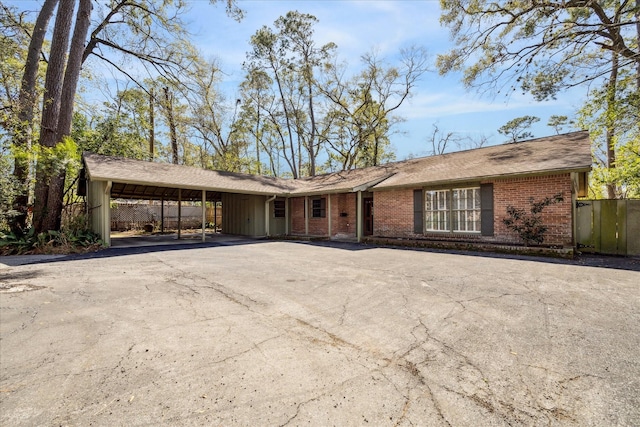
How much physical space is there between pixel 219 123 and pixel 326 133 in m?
10.4

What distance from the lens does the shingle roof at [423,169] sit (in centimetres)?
930

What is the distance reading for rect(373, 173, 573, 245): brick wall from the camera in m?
8.55

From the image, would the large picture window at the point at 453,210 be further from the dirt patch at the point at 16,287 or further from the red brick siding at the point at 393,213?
the dirt patch at the point at 16,287

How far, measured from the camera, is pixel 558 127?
2409cm

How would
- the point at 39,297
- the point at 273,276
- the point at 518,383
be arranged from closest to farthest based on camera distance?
1. the point at 518,383
2. the point at 39,297
3. the point at 273,276

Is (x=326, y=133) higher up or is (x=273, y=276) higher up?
(x=326, y=133)

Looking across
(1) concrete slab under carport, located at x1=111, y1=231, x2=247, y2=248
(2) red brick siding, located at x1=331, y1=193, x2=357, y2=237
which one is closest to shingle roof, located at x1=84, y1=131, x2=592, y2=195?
(2) red brick siding, located at x1=331, y1=193, x2=357, y2=237

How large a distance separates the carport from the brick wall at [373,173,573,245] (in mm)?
6249

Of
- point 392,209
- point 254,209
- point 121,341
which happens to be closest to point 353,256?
point 392,209

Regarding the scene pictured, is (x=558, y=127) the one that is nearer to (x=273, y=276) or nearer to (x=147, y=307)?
(x=273, y=276)

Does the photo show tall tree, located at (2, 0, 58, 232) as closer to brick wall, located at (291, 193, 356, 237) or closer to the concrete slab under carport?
the concrete slab under carport

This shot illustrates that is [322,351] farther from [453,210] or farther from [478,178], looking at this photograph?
[453,210]

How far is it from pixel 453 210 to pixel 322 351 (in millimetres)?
9399

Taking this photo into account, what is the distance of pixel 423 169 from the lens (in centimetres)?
1303
